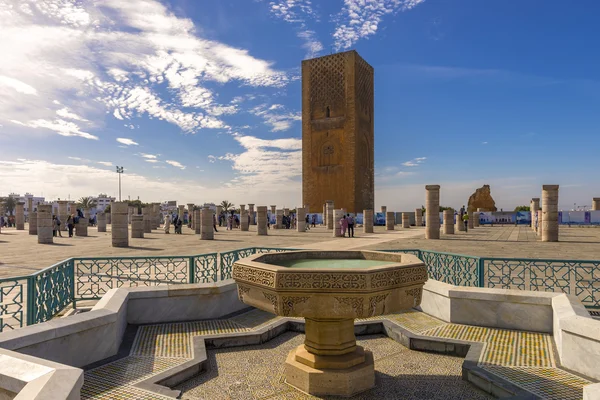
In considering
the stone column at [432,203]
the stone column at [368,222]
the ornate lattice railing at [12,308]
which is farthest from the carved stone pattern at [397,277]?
the stone column at [368,222]

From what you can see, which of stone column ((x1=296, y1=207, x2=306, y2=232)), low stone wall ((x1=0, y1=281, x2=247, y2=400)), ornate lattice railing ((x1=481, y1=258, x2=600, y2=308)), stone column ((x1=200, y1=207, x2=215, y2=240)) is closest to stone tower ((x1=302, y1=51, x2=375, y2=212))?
stone column ((x1=296, y1=207, x2=306, y2=232))

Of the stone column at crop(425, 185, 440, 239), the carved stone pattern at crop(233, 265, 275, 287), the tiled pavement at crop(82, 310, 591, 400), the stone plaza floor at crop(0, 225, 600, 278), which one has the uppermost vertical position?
the stone column at crop(425, 185, 440, 239)

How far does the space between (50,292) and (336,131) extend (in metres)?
35.8

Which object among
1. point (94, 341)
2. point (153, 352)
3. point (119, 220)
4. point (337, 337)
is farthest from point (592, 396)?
point (119, 220)

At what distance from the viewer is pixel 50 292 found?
454cm

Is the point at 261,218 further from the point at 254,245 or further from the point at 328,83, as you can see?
the point at 328,83

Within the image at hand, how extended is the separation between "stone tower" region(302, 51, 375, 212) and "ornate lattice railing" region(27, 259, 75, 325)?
111 ft

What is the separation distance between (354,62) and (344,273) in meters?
38.0

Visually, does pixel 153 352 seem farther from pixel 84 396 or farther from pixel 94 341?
pixel 84 396

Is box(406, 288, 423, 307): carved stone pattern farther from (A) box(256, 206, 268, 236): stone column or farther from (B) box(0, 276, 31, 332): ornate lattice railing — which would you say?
(A) box(256, 206, 268, 236): stone column

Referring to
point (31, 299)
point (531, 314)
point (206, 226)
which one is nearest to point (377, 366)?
point (531, 314)

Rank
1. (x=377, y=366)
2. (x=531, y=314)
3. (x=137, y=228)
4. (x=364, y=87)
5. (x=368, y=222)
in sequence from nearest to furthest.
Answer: (x=377, y=366)
(x=531, y=314)
(x=137, y=228)
(x=368, y=222)
(x=364, y=87)

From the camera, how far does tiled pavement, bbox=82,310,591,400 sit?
122 inches

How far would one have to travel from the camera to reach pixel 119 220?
14.6m
